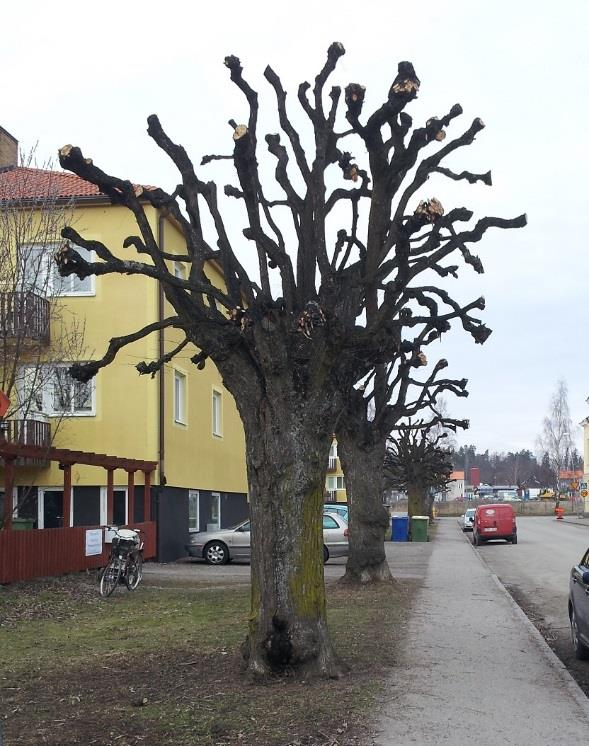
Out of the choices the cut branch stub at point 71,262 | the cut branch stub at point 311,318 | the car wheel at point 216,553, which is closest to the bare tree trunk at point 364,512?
the car wheel at point 216,553

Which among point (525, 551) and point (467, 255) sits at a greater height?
point (467, 255)

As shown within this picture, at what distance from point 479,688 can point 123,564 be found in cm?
944

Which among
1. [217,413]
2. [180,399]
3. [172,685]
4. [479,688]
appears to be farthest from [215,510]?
[479,688]

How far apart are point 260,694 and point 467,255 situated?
17.8 ft

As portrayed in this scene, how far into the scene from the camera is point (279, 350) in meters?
8.18

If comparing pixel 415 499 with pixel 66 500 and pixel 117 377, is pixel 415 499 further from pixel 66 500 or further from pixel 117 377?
pixel 66 500

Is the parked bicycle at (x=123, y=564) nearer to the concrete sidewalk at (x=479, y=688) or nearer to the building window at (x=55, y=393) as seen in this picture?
the building window at (x=55, y=393)

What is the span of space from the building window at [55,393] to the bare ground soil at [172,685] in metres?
7.59

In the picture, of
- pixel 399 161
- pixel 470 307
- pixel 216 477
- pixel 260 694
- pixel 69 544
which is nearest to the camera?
pixel 260 694

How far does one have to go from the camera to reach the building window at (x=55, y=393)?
20.3 metres

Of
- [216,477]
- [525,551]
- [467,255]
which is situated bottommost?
[525,551]

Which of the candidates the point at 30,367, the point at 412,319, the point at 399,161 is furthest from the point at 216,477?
the point at 399,161

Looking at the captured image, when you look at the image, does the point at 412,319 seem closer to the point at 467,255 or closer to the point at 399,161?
the point at 467,255

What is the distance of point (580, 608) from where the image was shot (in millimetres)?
9820
